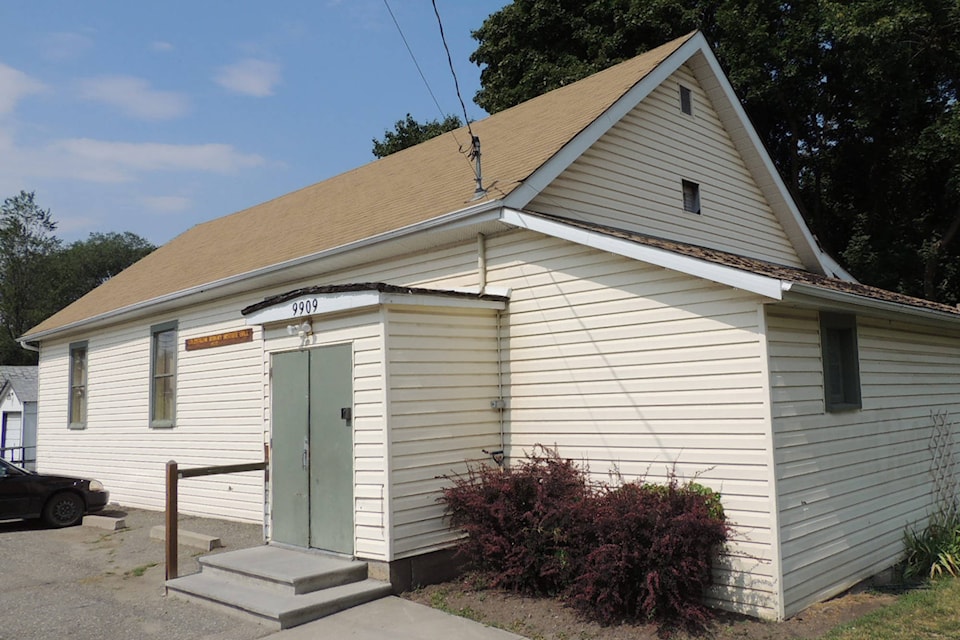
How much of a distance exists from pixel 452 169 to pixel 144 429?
841 cm

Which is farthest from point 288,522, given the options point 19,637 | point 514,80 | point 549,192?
point 514,80

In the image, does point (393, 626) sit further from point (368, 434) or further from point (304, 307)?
point (304, 307)

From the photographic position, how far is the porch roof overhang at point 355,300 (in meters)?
8.12

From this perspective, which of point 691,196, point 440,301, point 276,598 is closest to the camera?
point 276,598

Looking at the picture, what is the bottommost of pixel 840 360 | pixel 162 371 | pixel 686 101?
pixel 840 360

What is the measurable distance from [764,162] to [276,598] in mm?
10045

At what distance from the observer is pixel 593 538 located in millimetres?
7082

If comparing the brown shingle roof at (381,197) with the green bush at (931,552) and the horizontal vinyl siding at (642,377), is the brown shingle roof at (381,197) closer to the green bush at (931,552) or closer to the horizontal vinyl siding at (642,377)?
the horizontal vinyl siding at (642,377)

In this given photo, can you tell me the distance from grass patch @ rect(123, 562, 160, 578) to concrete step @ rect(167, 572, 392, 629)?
128 centimetres

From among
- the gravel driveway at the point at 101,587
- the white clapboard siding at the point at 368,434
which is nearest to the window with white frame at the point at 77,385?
the gravel driveway at the point at 101,587

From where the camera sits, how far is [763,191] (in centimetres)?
1327

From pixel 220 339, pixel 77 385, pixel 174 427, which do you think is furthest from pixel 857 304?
pixel 77 385

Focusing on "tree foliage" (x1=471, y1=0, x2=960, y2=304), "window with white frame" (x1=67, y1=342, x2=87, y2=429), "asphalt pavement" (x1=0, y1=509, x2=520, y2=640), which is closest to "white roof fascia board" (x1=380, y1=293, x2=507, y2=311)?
"asphalt pavement" (x1=0, y1=509, x2=520, y2=640)

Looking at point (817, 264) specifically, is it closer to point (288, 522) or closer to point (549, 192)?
point (549, 192)
